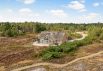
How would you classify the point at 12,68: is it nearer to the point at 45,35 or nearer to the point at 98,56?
the point at 98,56

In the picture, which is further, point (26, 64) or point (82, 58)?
point (82, 58)

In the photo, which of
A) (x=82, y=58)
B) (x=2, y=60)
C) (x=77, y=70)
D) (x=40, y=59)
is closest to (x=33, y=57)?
(x=40, y=59)

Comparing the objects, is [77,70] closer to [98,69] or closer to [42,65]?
[98,69]

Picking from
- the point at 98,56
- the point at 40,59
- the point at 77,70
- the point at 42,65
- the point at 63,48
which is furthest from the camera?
the point at 63,48

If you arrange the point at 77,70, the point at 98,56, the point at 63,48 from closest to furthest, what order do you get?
the point at 77,70 → the point at 98,56 → the point at 63,48

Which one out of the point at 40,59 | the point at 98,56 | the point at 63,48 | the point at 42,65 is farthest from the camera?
the point at 63,48

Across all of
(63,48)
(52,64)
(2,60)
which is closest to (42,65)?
(52,64)

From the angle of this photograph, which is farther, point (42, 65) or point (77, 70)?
point (42, 65)

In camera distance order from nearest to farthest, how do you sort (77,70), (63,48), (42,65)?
(77,70) < (42,65) < (63,48)
